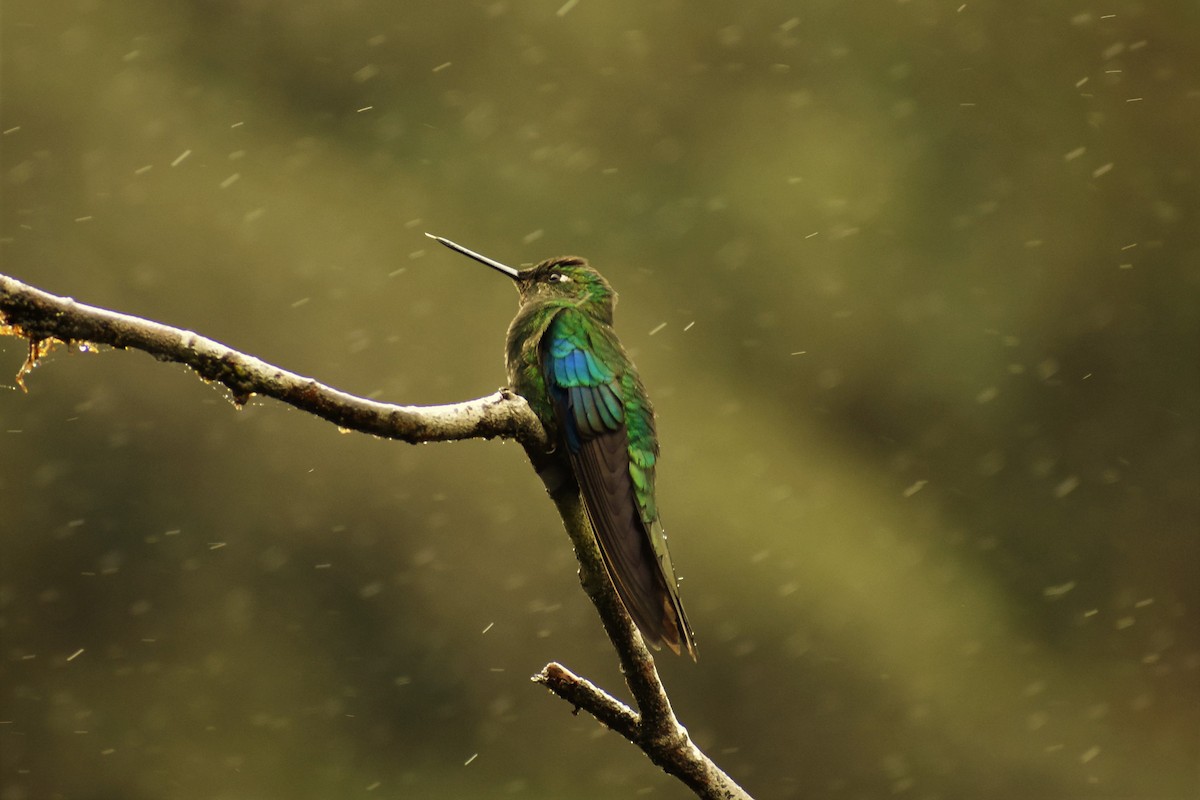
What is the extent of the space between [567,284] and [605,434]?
1043 mm

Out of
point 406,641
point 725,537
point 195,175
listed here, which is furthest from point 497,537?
point 195,175

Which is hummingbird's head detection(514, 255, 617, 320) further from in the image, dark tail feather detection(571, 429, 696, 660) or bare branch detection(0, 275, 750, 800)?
bare branch detection(0, 275, 750, 800)

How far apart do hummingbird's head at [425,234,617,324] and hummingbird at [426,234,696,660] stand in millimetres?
14

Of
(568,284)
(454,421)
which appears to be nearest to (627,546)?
(454,421)

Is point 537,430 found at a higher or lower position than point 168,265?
lower

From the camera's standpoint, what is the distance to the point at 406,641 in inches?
556

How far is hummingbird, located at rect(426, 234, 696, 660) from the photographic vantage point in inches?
101

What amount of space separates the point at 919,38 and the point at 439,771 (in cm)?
1321

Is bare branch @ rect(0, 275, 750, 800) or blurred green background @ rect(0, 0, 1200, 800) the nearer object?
bare branch @ rect(0, 275, 750, 800)

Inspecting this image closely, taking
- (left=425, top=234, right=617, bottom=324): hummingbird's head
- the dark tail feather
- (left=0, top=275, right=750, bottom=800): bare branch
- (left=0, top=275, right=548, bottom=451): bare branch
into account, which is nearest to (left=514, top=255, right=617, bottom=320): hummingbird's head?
(left=425, top=234, right=617, bottom=324): hummingbird's head

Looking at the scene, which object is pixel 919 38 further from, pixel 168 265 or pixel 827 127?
pixel 168 265

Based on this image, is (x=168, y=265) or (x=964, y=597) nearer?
(x=168, y=265)

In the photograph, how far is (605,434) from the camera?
10.2ft

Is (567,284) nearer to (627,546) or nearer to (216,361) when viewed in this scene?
(627,546)
